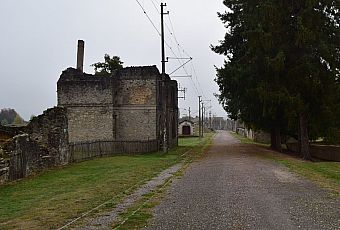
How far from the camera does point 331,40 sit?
32.1 metres

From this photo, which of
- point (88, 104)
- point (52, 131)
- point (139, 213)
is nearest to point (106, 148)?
point (88, 104)

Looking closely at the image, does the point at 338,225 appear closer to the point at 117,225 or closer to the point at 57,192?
the point at 117,225

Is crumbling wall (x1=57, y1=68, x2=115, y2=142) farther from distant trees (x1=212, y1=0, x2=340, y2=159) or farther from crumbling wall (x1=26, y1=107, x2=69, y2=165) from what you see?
crumbling wall (x1=26, y1=107, x2=69, y2=165)

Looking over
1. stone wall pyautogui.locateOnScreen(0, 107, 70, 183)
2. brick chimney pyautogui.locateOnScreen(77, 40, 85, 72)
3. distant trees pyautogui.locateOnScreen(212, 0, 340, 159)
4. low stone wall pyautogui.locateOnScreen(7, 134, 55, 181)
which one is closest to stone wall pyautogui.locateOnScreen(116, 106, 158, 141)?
brick chimney pyautogui.locateOnScreen(77, 40, 85, 72)

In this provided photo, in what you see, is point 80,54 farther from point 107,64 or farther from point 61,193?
point 61,193

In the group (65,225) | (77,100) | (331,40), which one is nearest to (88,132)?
(77,100)

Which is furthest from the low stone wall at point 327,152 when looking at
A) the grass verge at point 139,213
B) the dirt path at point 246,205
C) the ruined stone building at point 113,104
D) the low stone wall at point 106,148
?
the grass verge at point 139,213

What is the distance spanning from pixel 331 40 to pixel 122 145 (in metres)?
18.0

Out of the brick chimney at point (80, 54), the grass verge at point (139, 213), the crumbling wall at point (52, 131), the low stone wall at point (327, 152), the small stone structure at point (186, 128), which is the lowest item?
the grass verge at point (139, 213)

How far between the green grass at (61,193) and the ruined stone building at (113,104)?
1784cm

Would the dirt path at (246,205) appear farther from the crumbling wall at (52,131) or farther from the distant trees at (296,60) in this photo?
the distant trees at (296,60)

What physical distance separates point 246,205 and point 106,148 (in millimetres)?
24402

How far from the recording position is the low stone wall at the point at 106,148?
30.1 metres

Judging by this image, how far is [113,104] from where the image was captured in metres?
43.2
